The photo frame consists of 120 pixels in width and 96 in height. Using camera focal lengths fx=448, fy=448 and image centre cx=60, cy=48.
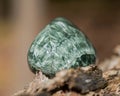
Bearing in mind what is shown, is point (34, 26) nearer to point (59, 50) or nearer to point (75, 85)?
point (59, 50)

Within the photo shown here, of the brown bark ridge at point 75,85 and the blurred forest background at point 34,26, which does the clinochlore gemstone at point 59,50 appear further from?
the blurred forest background at point 34,26

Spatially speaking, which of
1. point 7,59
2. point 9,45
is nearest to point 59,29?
point 7,59

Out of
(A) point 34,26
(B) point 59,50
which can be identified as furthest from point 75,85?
(A) point 34,26

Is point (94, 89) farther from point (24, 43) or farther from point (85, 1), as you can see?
point (85, 1)

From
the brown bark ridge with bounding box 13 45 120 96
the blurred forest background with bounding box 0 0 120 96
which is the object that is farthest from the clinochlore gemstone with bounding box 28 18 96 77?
the blurred forest background with bounding box 0 0 120 96

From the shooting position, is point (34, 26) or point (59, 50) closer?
point (59, 50)

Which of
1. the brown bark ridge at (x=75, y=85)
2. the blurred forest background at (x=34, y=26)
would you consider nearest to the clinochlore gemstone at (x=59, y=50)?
the brown bark ridge at (x=75, y=85)
